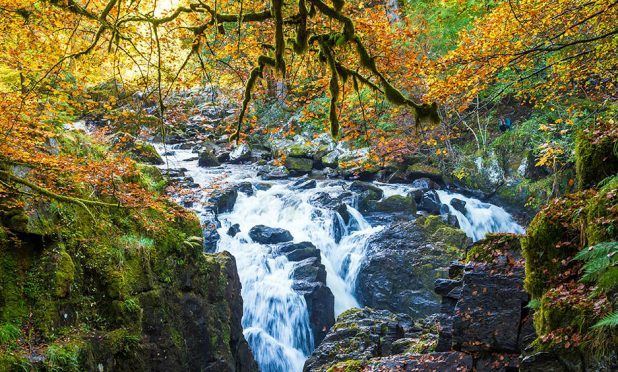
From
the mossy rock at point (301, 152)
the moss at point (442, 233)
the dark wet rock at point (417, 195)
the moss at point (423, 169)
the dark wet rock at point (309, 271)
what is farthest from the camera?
the mossy rock at point (301, 152)

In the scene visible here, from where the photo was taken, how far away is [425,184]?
1919 cm

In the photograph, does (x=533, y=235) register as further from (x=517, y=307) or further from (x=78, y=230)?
(x=78, y=230)

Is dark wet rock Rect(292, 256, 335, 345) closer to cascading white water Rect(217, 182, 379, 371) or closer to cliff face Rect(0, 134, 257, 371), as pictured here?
cascading white water Rect(217, 182, 379, 371)

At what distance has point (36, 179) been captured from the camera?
6934mm

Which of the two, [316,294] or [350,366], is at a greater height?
[316,294]

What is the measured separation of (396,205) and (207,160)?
364 inches

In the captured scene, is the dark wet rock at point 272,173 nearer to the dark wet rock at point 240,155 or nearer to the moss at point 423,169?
the dark wet rock at point 240,155

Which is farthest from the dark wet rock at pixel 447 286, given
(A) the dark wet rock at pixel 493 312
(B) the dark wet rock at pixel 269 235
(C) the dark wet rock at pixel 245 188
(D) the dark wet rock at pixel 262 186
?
(D) the dark wet rock at pixel 262 186

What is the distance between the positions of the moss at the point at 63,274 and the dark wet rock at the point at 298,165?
48.4 ft

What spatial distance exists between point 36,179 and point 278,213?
10.9m

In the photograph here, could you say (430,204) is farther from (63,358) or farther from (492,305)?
(63,358)

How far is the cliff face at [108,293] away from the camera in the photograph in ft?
19.9

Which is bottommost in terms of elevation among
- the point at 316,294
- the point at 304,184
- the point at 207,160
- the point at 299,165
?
the point at 316,294

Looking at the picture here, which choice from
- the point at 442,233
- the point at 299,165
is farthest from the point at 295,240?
the point at 299,165
